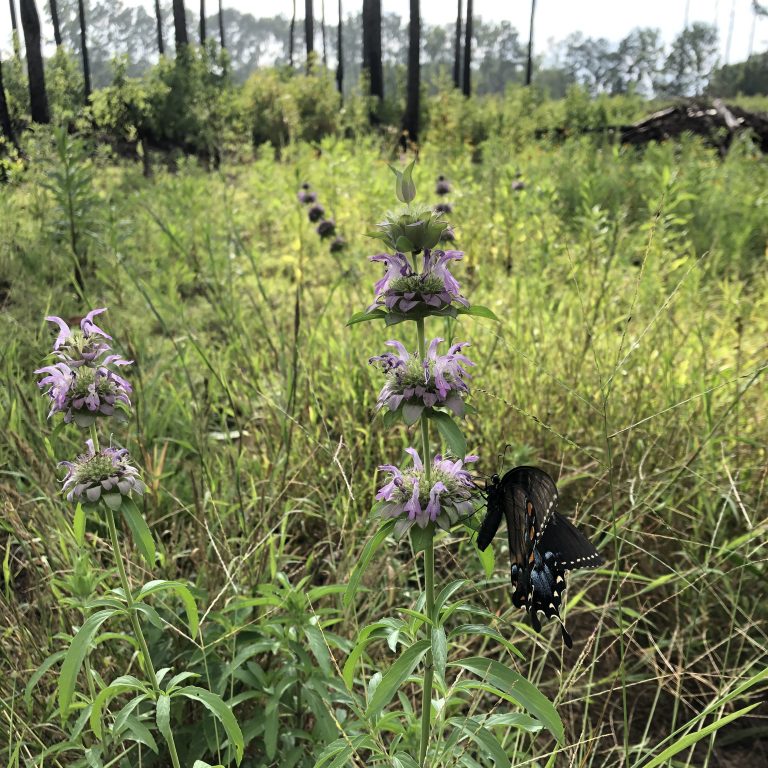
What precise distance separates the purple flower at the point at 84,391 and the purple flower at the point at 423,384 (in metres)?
0.52

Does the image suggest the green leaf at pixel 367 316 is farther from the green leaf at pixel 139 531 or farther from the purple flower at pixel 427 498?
the green leaf at pixel 139 531

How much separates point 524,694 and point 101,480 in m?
0.88

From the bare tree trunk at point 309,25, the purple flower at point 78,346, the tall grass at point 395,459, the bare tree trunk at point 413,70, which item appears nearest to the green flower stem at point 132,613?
the tall grass at point 395,459

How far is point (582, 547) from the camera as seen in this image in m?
1.07

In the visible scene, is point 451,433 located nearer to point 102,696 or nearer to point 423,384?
point 423,384

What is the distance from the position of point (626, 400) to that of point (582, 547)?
1.86 meters

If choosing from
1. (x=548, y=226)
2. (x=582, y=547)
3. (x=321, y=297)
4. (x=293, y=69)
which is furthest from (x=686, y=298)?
(x=293, y=69)

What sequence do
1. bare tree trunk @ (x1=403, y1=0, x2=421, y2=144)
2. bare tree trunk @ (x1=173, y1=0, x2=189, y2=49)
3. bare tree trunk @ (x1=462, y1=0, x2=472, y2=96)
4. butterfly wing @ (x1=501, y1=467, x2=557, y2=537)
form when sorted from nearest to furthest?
butterfly wing @ (x1=501, y1=467, x2=557, y2=537) < bare tree trunk @ (x1=403, y1=0, x2=421, y2=144) < bare tree trunk @ (x1=173, y1=0, x2=189, y2=49) < bare tree trunk @ (x1=462, y1=0, x2=472, y2=96)

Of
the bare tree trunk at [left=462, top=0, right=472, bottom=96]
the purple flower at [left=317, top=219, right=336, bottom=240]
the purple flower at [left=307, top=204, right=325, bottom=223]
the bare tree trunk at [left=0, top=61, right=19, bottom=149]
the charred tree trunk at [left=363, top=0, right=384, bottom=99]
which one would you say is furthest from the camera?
the bare tree trunk at [left=462, top=0, right=472, bottom=96]

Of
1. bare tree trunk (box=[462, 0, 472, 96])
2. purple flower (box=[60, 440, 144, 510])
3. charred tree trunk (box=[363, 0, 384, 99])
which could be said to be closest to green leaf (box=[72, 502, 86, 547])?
purple flower (box=[60, 440, 144, 510])

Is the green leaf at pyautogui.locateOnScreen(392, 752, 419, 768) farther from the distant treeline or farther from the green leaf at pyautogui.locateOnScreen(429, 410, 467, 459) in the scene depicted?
the distant treeline

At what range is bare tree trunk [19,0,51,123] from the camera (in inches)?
411

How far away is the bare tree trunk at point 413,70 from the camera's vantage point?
15.7m

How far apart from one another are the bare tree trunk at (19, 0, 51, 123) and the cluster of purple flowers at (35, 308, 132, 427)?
12034 mm
